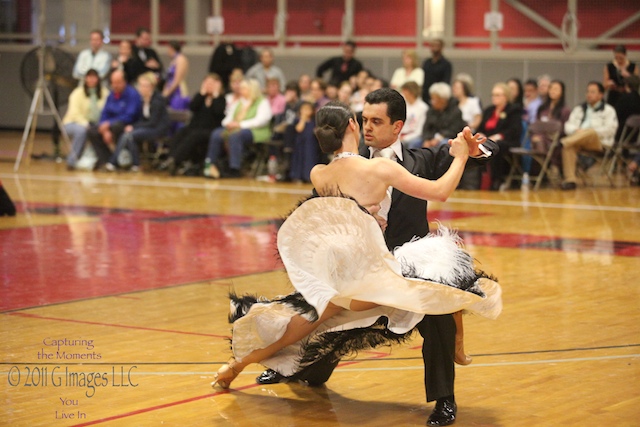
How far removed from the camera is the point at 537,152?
14492 millimetres

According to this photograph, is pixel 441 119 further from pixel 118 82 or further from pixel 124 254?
pixel 124 254

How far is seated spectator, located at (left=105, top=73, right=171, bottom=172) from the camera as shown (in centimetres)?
1688

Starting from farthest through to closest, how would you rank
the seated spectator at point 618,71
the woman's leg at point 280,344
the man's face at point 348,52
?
1. the man's face at point 348,52
2. the seated spectator at point 618,71
3. the woman's leg at point 280,344

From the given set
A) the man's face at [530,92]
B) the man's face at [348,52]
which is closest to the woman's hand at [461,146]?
the man's face at [530,92]

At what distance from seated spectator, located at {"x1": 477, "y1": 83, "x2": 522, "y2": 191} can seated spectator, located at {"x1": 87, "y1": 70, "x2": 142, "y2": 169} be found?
561 cm

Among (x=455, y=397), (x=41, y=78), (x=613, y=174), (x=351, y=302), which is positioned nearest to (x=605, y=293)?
(x=455, y=397)

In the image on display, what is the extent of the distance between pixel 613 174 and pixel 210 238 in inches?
325

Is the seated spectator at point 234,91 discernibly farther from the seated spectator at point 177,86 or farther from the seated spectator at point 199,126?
the seated spectator at point 177,86

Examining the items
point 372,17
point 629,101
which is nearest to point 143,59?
point 372,17

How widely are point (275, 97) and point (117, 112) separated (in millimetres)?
2531

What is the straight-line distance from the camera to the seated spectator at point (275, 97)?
1667cm

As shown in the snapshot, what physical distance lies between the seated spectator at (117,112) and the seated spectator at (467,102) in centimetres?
513

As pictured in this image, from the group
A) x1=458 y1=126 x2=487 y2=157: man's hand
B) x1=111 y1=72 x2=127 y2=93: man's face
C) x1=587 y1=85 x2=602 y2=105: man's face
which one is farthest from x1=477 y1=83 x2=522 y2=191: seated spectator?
x1=458 y1=126 x2=487 y2=157: man's hand

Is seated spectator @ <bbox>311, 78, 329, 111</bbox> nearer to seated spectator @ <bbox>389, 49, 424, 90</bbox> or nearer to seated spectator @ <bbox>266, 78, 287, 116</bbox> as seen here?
seated spectator @ <bbox>266, 78, 287, 116</bbox>
